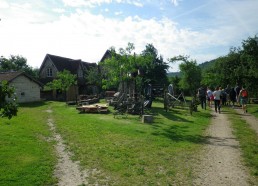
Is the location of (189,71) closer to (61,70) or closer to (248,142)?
(248,142)

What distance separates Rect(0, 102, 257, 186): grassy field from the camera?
8.32 m

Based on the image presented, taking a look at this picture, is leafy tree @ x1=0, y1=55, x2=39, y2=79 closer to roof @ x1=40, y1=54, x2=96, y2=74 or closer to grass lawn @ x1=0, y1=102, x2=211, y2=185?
roof @ x1=40, y1=54, x2=96, y2=74

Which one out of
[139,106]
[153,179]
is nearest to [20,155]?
[153,179]

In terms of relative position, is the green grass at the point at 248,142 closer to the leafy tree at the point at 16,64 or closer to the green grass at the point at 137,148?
the green grass at the point at 137,148

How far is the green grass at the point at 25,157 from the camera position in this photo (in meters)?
8.19

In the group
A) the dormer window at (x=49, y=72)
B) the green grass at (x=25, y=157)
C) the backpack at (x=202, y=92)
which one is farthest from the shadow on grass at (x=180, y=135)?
the dormer window at (x=49, y=72)

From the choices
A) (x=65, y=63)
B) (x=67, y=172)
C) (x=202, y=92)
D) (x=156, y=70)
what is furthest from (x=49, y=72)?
(x=67, y=172)

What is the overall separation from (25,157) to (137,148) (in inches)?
178

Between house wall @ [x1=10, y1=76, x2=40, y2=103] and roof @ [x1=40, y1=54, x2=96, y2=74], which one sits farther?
roof @ [x1=40, y1=54, x2=96, y2=74]

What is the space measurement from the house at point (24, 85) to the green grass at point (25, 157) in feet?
71.2

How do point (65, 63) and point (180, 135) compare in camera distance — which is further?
point (65, 63)

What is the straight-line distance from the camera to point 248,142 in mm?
12414

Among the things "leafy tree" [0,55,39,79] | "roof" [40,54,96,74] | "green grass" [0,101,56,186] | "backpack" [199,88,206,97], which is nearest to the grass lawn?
"green grass" [0,101,56,186]

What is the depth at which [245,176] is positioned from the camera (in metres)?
8.28
